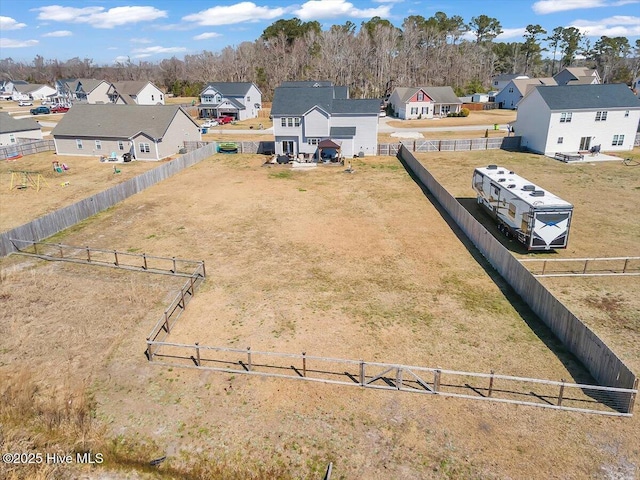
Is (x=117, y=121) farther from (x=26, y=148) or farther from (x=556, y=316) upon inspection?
(x=556, y=316)

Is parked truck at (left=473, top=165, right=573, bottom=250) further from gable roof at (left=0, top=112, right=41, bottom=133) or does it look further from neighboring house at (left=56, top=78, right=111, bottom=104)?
neighboring house at (left=56, top=78, right=111, bottom=104)

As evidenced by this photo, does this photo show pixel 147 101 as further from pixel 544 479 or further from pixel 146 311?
pixel 544 479

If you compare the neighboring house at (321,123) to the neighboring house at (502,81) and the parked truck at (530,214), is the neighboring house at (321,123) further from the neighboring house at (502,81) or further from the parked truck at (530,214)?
the neighboring house at (502,81)

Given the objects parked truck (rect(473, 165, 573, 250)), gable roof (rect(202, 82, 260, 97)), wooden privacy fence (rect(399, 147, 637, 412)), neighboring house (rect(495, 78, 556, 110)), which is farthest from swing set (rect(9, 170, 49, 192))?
neighboring house (rect(495, 78, 556, 110))

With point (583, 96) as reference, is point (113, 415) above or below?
below

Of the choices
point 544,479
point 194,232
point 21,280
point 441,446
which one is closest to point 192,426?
point 441,446

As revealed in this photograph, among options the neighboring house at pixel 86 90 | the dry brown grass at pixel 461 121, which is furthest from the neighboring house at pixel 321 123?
the neighboring house at pixel 86 90
